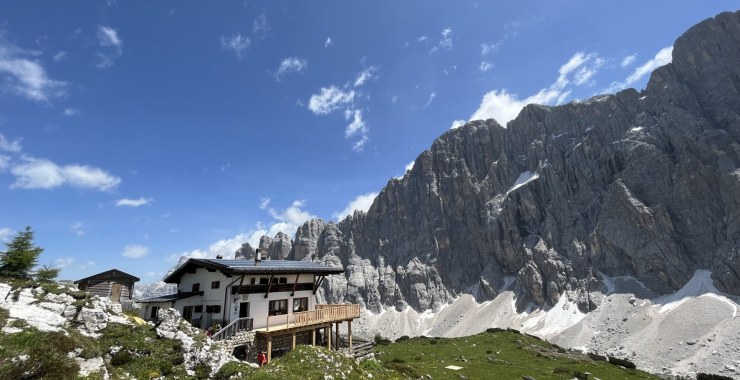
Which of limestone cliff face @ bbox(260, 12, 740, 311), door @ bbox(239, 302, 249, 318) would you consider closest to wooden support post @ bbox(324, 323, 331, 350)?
door @ bbox(239, 302, 249, 318)

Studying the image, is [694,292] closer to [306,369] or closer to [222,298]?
[222,298]

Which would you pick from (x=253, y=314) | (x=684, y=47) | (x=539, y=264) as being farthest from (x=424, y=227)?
(x=253, y=314)

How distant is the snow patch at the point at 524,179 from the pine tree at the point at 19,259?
157562 mm

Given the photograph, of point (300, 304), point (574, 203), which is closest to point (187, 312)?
point (300, 304)

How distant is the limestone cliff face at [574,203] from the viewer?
111m

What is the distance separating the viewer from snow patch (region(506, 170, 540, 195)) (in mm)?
157250

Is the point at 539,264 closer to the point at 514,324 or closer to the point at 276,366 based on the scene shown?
the point at 514,324

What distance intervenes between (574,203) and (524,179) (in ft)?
89.7

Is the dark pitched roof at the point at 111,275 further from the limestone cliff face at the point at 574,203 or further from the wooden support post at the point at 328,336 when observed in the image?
the limestone cliff face at the point at 574,203

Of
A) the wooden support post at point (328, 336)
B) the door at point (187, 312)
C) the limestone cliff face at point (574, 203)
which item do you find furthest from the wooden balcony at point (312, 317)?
the limestone cliff face at point (574, 203)

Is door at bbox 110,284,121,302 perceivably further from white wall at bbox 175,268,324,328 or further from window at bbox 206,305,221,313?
window at bbox 206,305,221,313

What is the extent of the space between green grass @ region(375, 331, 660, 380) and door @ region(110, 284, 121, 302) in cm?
2655

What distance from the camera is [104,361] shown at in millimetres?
15930

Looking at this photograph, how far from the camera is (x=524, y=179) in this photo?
16362cm
